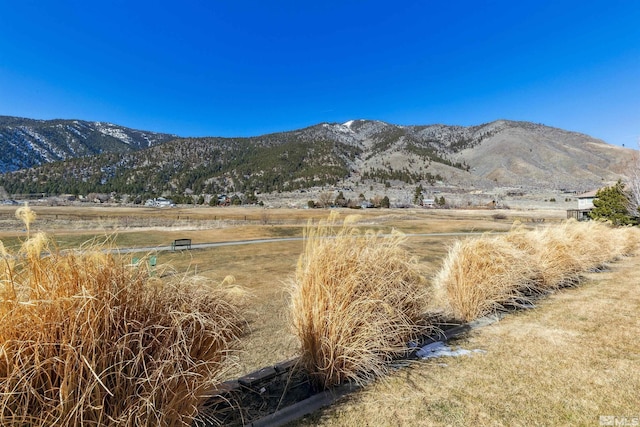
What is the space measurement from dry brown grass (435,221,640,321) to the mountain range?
338 ft

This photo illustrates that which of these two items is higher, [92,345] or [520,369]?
[92,345]

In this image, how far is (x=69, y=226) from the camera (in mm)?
31859

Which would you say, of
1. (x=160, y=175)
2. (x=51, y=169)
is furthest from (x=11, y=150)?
(x=160, y=175)

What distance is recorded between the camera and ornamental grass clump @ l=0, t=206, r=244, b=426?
65.9 inches

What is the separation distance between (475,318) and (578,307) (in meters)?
2.03

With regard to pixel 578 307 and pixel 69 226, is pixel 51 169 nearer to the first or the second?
pixel 69 226

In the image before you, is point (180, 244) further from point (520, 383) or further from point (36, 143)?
point (36, 143)

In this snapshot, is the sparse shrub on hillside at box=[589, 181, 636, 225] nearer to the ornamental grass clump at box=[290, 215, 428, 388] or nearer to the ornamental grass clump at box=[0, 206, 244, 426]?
the ornamental grass clump at box=[290, 215, 428, 388]

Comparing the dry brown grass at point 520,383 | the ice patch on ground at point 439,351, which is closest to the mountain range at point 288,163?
the ice patch on ground at point 439,351

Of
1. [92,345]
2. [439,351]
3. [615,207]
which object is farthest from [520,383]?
[615,207]

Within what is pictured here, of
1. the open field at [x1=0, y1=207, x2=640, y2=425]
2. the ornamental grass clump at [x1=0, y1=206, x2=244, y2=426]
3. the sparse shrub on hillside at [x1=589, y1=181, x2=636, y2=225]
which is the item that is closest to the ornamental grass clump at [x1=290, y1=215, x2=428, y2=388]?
the open field at [x1=0, y1=207, x2=640, y2=425]

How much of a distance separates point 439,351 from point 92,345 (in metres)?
3.87

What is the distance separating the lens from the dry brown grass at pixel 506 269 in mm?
5336

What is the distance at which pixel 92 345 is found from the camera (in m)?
1.81
